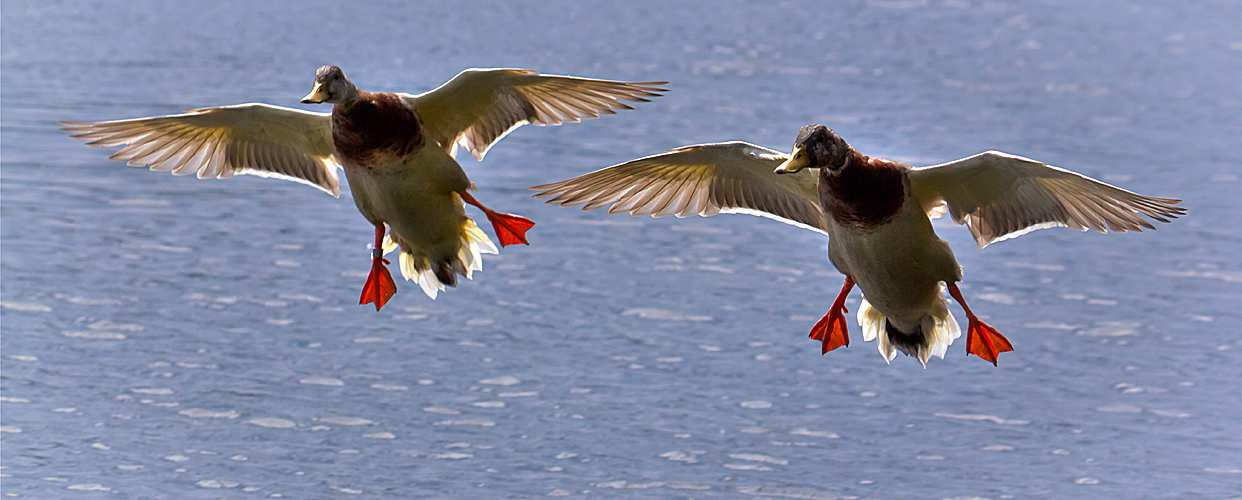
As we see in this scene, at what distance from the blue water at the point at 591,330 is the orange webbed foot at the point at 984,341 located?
1935 mm

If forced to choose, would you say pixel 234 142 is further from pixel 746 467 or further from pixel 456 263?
pixel 746 467

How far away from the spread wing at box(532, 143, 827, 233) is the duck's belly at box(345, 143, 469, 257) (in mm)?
589

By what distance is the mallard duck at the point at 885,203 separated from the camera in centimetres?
752

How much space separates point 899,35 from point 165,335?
15.8 m

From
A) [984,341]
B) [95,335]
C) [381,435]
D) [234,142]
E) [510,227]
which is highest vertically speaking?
[234,142]

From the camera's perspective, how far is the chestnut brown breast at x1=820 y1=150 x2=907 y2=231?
7.47 metres

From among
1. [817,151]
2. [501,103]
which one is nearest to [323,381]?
[501,103]

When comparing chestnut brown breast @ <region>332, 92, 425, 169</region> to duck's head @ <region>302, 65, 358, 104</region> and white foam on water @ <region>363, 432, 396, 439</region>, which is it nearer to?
duck's head @ <region>302, 65, 358, 104</region>

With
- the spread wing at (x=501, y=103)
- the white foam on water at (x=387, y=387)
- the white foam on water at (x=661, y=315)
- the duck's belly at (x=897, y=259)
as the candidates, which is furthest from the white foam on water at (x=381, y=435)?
the duck's belly at (x=897, y=259)

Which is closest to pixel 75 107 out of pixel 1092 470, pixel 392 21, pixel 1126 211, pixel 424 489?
pixel 392 21

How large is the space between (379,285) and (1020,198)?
130 inches

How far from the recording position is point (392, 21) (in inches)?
982

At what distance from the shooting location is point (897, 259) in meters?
7.71

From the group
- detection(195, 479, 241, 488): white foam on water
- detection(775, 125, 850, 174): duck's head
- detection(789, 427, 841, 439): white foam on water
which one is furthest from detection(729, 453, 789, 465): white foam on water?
detection(775, 125, 850, 174): duck's head
